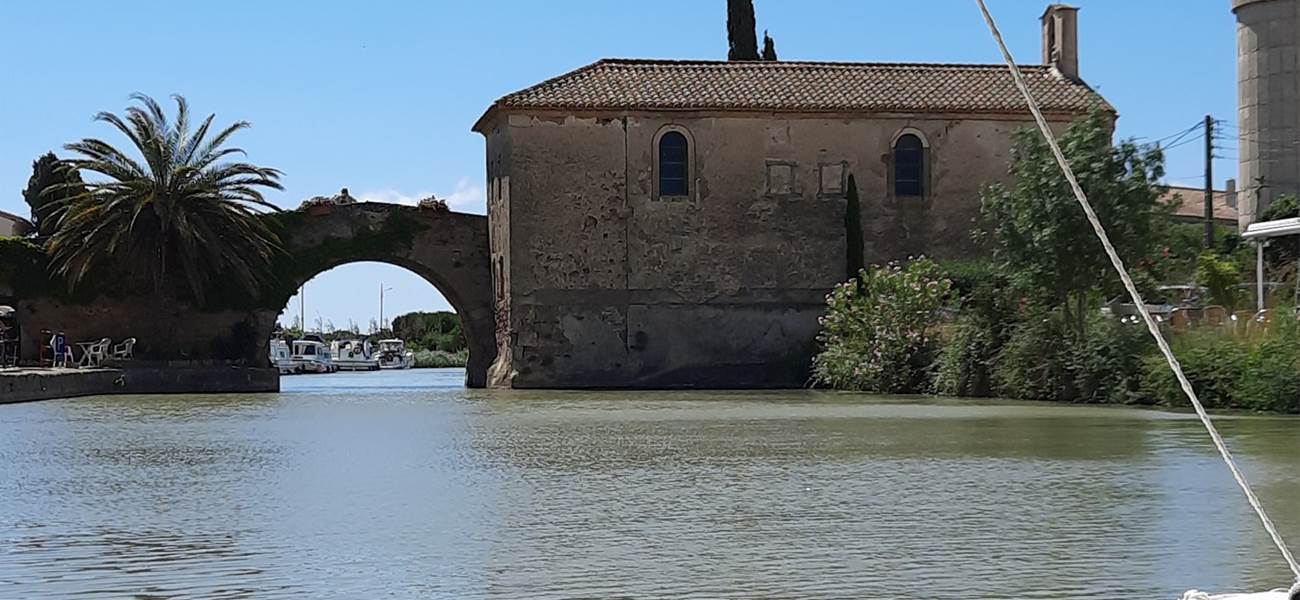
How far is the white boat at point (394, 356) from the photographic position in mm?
71688

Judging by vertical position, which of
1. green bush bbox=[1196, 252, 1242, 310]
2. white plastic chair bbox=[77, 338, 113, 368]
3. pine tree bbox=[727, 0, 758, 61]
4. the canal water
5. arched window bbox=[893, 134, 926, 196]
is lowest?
the canal water

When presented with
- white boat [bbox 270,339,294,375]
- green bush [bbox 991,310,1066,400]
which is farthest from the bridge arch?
white boat [bbox 270,339,294,375]

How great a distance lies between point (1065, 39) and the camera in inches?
1561

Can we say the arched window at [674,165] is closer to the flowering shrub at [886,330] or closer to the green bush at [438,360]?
the flowering shrub at [886,330]

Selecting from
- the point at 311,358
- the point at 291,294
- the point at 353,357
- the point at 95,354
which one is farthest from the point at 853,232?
the point at 353,357

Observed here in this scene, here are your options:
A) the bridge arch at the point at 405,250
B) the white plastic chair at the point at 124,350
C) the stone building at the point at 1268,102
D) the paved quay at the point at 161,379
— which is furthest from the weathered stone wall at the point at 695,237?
the stone building at the point at 1268,102

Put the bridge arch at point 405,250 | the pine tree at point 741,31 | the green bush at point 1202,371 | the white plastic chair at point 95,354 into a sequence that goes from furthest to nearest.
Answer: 1. the pine tree at point 741,31
2. the bridge arch at point 405,250
3. the white plastic chair at point 95,354
4. the green bush at point 1202,371

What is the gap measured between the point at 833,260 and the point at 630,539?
94.2ft

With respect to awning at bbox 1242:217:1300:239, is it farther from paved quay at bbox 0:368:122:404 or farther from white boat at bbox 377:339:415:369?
white boat at bbox 377:339:415:369

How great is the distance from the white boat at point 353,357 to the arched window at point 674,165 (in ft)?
115

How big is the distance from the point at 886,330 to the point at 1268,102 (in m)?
27.1

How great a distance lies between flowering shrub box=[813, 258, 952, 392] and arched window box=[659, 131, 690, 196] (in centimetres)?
499

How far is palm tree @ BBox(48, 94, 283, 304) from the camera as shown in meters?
35.3

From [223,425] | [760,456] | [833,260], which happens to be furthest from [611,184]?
[760,456]
